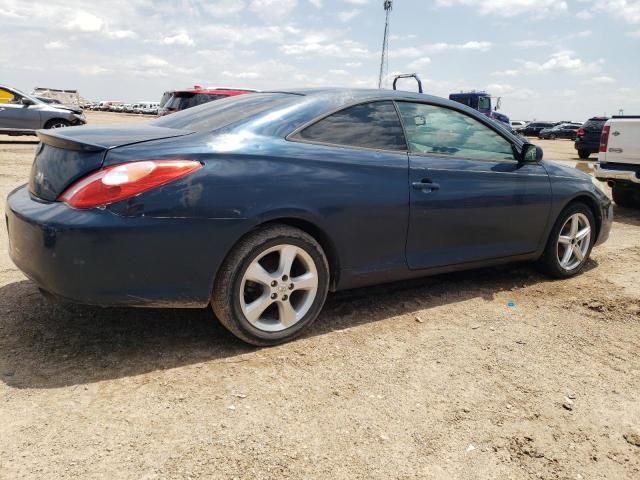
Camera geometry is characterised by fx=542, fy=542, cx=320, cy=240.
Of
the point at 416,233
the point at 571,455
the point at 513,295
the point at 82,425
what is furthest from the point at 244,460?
the point at 513,295

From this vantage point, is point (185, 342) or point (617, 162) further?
point (617, 162)

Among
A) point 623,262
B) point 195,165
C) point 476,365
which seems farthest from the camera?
point 623,262

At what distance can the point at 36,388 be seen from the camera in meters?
2.46

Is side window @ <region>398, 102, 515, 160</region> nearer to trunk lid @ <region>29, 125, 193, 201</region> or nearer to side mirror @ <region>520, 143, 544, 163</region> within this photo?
side mirror @ <region>520, 143, 544, 163</region>

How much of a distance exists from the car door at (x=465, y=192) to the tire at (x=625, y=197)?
5255mm

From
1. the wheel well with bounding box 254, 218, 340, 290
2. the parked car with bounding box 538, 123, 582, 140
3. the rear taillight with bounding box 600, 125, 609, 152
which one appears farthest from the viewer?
the parked car with bounding box 538, 123, 582, 140

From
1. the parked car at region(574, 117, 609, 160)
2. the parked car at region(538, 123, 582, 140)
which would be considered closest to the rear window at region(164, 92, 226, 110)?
the parked car at region(574, 117, 609, 160)

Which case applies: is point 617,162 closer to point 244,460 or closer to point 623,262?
point 623,262

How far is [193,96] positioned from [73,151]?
8.45 m

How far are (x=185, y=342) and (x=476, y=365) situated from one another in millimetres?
1612

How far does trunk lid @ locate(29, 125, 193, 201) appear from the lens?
2617 millimetres

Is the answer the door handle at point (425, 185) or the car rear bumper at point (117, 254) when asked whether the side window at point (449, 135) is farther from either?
the car rear bumper at point (117, 254)

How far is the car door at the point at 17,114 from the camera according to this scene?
1441 cm

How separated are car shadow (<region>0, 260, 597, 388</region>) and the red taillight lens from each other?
0.81m
